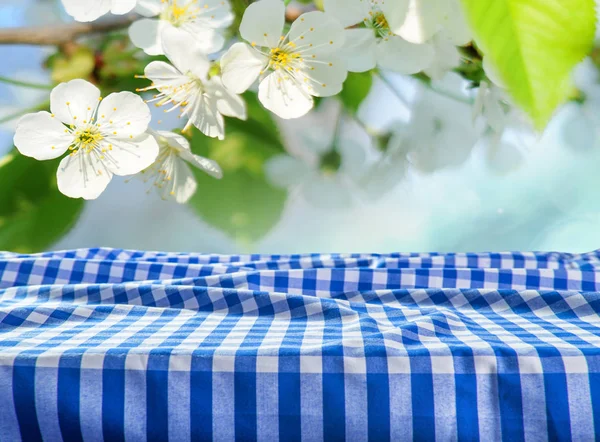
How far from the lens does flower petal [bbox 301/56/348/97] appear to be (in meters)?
0.41

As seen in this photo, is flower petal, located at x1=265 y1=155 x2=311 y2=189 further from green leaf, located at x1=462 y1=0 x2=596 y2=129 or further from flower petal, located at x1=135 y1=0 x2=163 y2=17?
green leaf, located at x1=462 y1=0 x2=596 y2=129

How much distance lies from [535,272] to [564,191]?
1.00 meters

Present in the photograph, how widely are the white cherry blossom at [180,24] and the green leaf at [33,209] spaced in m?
1.35

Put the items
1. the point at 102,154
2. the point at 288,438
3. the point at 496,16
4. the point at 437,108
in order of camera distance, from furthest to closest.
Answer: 1. the point at 437,108
2. the point at 288,438
3. the point at 102,154
4. the point at 496,16

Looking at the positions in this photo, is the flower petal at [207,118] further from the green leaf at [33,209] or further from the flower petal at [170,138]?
the green leaf at [33,209]

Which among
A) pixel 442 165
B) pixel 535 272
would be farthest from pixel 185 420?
pixel 442 165

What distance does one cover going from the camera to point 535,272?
105 cm

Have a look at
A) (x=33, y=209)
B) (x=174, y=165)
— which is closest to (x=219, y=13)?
(x=174, y=165)

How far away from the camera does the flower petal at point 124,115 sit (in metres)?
0.39

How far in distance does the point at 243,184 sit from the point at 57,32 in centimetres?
64

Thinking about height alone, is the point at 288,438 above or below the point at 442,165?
above

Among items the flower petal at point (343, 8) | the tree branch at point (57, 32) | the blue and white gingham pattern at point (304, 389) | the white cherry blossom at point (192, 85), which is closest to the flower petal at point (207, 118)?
the white cherry blossom at point (192, 85)

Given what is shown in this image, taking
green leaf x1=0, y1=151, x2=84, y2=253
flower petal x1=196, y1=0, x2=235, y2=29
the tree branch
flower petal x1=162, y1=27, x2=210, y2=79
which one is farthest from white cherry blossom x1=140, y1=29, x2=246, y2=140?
green leaf x1=0, y1=151, x2=84, y2=253

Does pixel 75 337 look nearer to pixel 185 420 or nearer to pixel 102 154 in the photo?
pixel 185 420
